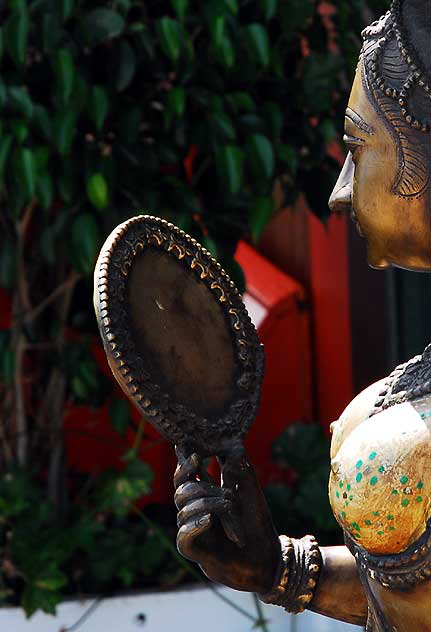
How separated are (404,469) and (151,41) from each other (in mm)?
2325

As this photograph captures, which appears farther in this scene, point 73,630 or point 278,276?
point 278,276

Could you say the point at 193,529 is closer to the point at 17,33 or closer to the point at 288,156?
the point at 17,33

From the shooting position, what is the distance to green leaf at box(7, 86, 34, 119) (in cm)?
361

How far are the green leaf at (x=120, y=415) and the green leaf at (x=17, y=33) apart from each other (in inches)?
44.8

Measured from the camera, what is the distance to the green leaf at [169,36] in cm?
361

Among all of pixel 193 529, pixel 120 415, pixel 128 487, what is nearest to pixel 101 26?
pixel 120 415

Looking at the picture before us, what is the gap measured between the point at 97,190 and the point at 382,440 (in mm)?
2092

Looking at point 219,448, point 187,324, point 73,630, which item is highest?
point 187,324

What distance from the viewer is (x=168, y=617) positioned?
4.09 meters

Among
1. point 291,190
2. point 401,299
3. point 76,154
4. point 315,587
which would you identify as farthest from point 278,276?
point 315,587

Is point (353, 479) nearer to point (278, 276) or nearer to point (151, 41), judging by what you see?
point (151, 41)

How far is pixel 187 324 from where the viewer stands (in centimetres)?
190

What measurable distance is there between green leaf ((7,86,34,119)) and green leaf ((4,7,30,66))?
0.09 metres

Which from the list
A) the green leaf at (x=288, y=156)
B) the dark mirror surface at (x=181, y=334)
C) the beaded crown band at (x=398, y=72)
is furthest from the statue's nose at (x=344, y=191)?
the green leaf at (x=288, y=156)
